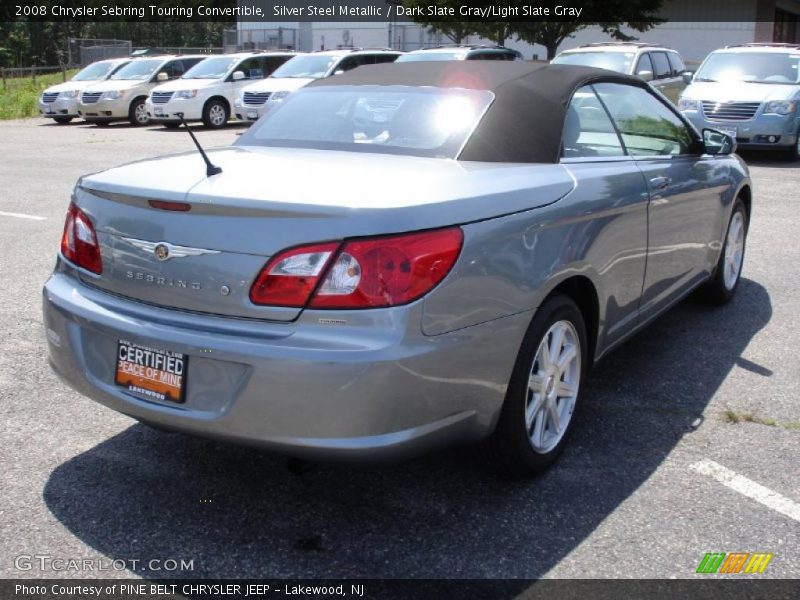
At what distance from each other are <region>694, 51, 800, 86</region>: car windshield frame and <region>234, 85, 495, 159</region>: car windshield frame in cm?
1165

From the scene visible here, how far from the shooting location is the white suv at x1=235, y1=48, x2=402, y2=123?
18969 mm

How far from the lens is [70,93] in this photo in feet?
74.1

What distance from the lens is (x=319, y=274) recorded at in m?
2.73

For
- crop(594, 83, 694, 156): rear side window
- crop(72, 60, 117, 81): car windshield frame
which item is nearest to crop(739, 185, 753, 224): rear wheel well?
crop(594, 83, 694, 156): rear side window

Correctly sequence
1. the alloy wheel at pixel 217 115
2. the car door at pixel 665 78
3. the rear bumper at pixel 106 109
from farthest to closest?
the rear bumper at pixel 106 109, the alloy wheel at pixel 217 115, the car door at pixel 665 78

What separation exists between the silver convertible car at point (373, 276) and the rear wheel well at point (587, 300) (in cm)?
1

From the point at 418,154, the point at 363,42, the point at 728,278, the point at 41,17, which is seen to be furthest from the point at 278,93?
the point at 41,17

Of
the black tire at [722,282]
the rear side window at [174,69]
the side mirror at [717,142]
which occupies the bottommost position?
the black tire at [722,282]

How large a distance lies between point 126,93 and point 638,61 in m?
12.8

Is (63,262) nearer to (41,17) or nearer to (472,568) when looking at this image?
(472,568)

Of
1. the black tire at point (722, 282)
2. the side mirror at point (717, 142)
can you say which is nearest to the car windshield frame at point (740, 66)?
the black tire at point (722, 282)

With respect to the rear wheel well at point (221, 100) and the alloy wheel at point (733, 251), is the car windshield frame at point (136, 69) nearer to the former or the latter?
the rear wheel well at point (221, 100)

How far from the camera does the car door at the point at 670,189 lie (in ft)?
14.0

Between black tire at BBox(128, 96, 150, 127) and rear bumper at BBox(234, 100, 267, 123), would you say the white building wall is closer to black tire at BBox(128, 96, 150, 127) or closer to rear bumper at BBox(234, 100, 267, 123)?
black tire at BBox(128, 96, 150, 127)
